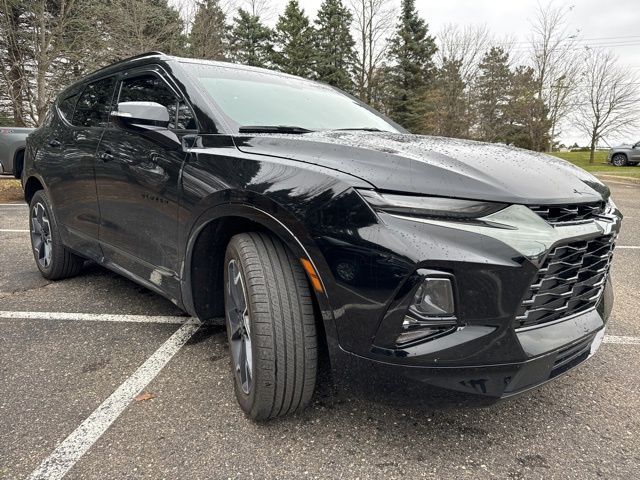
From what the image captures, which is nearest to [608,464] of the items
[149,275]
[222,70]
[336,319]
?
[336,319]

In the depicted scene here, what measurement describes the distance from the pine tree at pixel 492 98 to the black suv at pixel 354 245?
30729 mm

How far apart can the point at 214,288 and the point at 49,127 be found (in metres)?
2.61

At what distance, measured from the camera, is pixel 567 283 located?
165 cm

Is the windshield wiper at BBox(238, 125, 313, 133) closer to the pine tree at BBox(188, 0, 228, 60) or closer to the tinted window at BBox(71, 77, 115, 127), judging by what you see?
the tinted window at BBox(71, 77, 115, 127)

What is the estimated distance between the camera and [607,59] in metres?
26.2

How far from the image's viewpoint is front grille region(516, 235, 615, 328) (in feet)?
5.02

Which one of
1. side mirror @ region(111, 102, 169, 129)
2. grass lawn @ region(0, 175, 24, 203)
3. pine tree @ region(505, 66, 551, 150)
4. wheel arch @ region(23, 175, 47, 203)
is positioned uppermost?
pine tree @ region(505, 66, 551, 150)

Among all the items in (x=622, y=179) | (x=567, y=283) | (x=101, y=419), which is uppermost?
(x=567, y=283)

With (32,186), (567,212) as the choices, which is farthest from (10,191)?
(567,212)

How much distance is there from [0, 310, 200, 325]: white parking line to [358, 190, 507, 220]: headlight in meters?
1.96

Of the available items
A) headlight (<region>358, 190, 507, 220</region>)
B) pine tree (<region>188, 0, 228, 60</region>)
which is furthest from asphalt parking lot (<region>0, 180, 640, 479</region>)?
pine tree (<region>188, 0, 228, 60</region>)

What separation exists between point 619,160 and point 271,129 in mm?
30053

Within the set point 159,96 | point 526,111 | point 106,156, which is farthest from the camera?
point 526,111

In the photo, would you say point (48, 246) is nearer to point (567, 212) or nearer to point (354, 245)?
point (354, 245)
